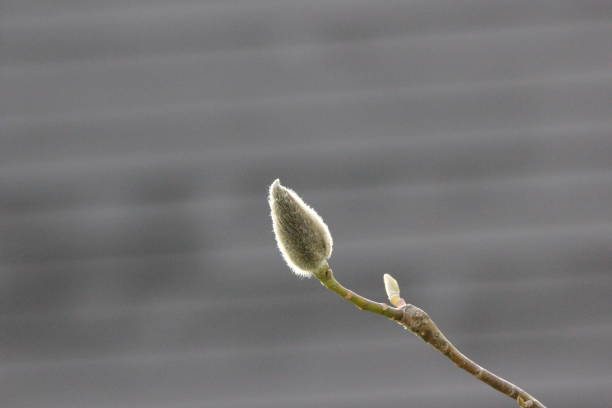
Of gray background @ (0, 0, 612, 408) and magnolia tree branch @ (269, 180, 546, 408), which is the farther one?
gray background @ (0, 0, 612, 408)

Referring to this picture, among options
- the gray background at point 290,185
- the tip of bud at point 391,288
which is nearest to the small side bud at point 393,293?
the tip of bud at point 391,288

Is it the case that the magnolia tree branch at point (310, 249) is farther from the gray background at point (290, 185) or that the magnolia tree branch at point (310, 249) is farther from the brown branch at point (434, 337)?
the gray background at point (290, 185)

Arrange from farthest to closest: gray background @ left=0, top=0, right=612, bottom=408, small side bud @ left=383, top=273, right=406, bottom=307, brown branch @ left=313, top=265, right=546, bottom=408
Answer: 1. gray background @ left=0, top=0, right=612, bottom=408
2. small side bud @ left=383, top=273, right=406, bottom=307
3. brown branch @ left=313, top=265, right=546, bottom=408

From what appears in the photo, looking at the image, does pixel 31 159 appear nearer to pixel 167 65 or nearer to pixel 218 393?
pixel 167 65

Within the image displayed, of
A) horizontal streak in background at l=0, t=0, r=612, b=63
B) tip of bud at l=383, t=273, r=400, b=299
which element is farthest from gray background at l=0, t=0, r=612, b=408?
tip of bud at l=383, t=273, r=400, b=299

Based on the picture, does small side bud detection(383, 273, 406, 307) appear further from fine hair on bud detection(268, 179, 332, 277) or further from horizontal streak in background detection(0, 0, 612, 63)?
horizontal streak in background detection(0, 0, 612, 63)

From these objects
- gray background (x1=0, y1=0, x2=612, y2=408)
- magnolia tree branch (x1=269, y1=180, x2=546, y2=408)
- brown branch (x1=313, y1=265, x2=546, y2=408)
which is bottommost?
brown branch (x1=313, y1=265, x2=546, y2=408)

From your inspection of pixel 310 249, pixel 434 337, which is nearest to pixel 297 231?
pixel 310 249
